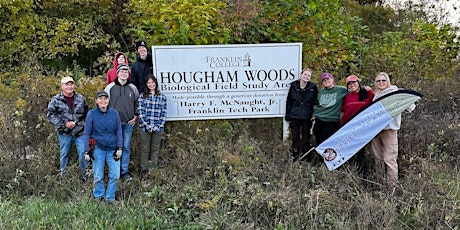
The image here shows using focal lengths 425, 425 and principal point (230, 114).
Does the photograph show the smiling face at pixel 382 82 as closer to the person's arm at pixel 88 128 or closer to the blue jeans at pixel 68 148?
the person's arm at pixel 88 128

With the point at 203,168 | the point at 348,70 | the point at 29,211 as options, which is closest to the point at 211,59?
the point at 203,168

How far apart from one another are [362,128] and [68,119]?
12.5 ft

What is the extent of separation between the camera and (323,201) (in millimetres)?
4840

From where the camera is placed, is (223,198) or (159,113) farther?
(159,113)

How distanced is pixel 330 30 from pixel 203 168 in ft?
11.5

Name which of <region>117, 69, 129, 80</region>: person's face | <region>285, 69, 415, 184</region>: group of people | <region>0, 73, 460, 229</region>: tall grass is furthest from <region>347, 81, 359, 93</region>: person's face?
<region>117, 69, 129, 80</region>: person's face

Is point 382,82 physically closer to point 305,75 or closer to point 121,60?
point 305,75

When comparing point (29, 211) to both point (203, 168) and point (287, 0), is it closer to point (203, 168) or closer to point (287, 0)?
point (203, 168)

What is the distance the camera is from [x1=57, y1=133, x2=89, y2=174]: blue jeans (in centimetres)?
559

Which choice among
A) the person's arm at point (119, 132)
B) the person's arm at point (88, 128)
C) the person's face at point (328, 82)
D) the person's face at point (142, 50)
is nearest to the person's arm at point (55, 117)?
the person's arm at point (88, 128)

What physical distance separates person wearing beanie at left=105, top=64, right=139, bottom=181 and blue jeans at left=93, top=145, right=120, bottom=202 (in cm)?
35

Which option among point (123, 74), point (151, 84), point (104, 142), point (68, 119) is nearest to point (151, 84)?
point (151, 84)

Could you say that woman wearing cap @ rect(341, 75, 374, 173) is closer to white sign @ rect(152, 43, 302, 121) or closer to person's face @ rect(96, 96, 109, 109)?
white sign @ rect(152, 43, 302, 121)

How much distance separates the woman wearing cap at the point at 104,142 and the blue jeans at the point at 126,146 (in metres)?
0.40
